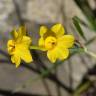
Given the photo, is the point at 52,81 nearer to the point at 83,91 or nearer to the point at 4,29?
the point at 83,91

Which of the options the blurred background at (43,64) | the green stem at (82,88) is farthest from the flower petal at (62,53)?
the green stem at (82,88)

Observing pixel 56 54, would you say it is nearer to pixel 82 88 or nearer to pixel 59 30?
pixel 59 30

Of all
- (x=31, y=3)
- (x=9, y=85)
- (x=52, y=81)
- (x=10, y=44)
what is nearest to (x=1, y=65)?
(x=9, y=85)

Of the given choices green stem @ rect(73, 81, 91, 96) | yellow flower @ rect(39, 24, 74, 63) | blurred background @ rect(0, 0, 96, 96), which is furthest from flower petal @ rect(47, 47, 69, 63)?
green stem @ rect(73, 81, 91, 96)

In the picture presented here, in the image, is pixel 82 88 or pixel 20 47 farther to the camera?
pixel 82 88

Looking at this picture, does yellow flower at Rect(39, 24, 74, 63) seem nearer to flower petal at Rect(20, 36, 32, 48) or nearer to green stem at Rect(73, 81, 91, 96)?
flower petal at Rect(20, 36, 32, 48)

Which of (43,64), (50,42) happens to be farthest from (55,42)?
(43,64)

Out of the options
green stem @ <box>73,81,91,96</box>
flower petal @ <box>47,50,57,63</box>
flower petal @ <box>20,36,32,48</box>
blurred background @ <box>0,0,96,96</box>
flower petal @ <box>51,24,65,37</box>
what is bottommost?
green stem @ <box>73,81,91,96</box>
